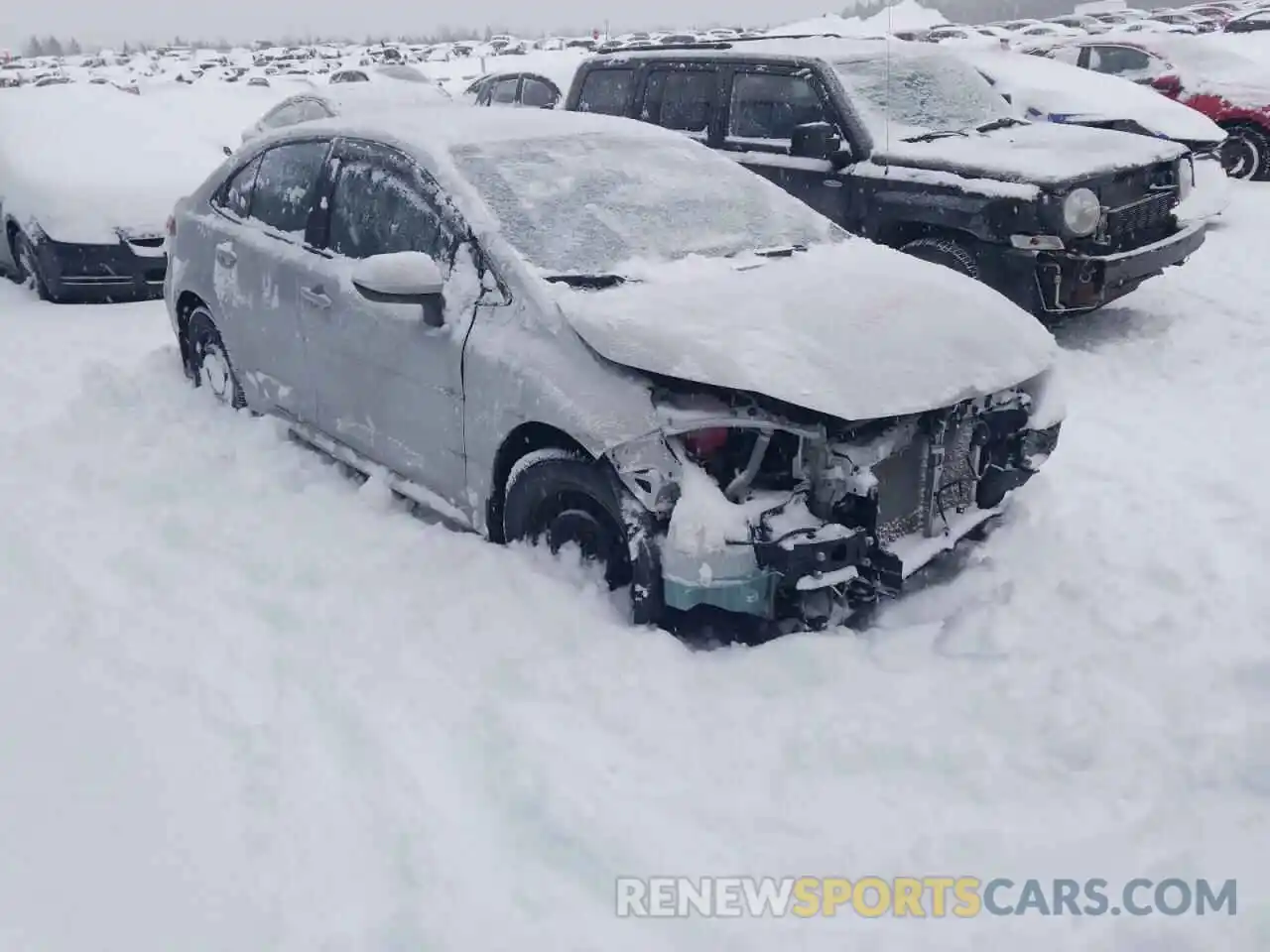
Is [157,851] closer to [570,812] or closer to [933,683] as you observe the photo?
[570,812]

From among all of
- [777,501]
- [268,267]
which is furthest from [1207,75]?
[777,501]

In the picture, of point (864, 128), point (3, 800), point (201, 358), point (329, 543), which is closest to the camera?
point (3, 800)

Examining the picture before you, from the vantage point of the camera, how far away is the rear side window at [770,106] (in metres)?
7.01

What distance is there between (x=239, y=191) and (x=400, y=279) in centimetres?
213

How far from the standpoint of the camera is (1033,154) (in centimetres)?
645

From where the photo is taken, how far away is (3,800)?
281cm

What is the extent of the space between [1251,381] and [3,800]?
6338 mm

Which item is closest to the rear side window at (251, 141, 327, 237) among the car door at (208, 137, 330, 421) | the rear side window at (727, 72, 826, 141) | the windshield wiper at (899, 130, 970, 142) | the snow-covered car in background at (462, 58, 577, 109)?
the car door at (208, 137, 330, 421)

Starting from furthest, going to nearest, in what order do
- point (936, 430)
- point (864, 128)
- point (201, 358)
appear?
point (864, 128) < point (201, 358) < point (936, 430)

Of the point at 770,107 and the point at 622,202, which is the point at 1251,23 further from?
the point at 622,202

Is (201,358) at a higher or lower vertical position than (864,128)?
lower

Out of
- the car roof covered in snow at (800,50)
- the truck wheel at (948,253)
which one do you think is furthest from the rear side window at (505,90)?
the truck wheel at (948,253)

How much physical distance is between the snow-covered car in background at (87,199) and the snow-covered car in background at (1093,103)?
704cm

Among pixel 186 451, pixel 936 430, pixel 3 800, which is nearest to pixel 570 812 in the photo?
pixel 3 800
